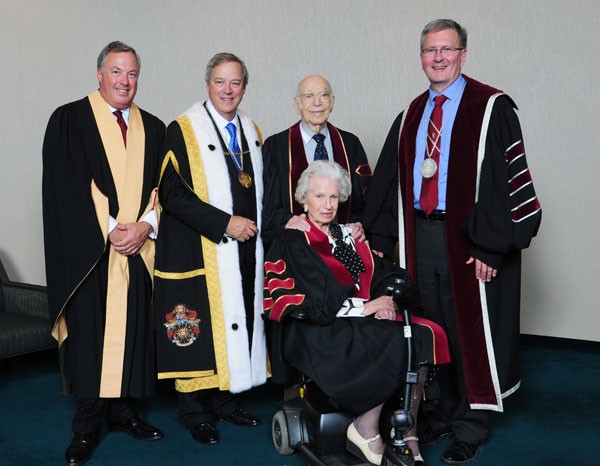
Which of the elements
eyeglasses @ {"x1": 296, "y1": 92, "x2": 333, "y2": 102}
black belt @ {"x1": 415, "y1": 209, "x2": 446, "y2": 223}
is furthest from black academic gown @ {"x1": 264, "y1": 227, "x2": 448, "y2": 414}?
eyeglasses @ {"x1": 296, "y1": 92, "x2": 333, "y2": 102}

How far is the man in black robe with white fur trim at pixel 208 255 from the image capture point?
3.39 meters

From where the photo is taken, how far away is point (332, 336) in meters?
2.87

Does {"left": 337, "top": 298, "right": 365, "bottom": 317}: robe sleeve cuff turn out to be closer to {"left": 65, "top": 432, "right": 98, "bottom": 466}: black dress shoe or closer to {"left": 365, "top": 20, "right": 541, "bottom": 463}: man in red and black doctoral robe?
{"left": 365, "top": 20, "right": 541, "bottom": 463}: man in red and black doctoral robe

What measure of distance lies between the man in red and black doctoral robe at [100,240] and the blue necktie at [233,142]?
38cm

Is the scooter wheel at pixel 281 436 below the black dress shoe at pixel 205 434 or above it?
above

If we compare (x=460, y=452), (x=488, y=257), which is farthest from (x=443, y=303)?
(x=460, y=452)

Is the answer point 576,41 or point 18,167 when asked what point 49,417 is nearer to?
point 18,167

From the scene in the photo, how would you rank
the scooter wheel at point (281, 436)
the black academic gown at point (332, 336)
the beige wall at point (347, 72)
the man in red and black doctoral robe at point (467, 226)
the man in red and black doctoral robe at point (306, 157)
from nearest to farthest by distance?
1. the black academic gown at point (332, 336)
2. the man in red and black doctoral robe at point (467, 226)
3. the scooter wheel at point (281, 436)
4. the man in red and black doctoral robe at point (306, 157)
5. the beige wall at point (347, 72)

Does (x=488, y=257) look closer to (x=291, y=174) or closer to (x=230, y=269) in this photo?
(x=291, y=174)

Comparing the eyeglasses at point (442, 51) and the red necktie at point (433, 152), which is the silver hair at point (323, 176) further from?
the eyeglasses at point (442, 51)

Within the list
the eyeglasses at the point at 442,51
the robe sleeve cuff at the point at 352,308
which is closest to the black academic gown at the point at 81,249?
the robe sleeve cuff at the point at 352,308

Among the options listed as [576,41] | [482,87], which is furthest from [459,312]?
[576,41]

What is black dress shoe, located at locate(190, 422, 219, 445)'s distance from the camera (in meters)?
3.34

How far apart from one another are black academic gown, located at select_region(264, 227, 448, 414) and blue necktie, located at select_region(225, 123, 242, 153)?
0.63m
